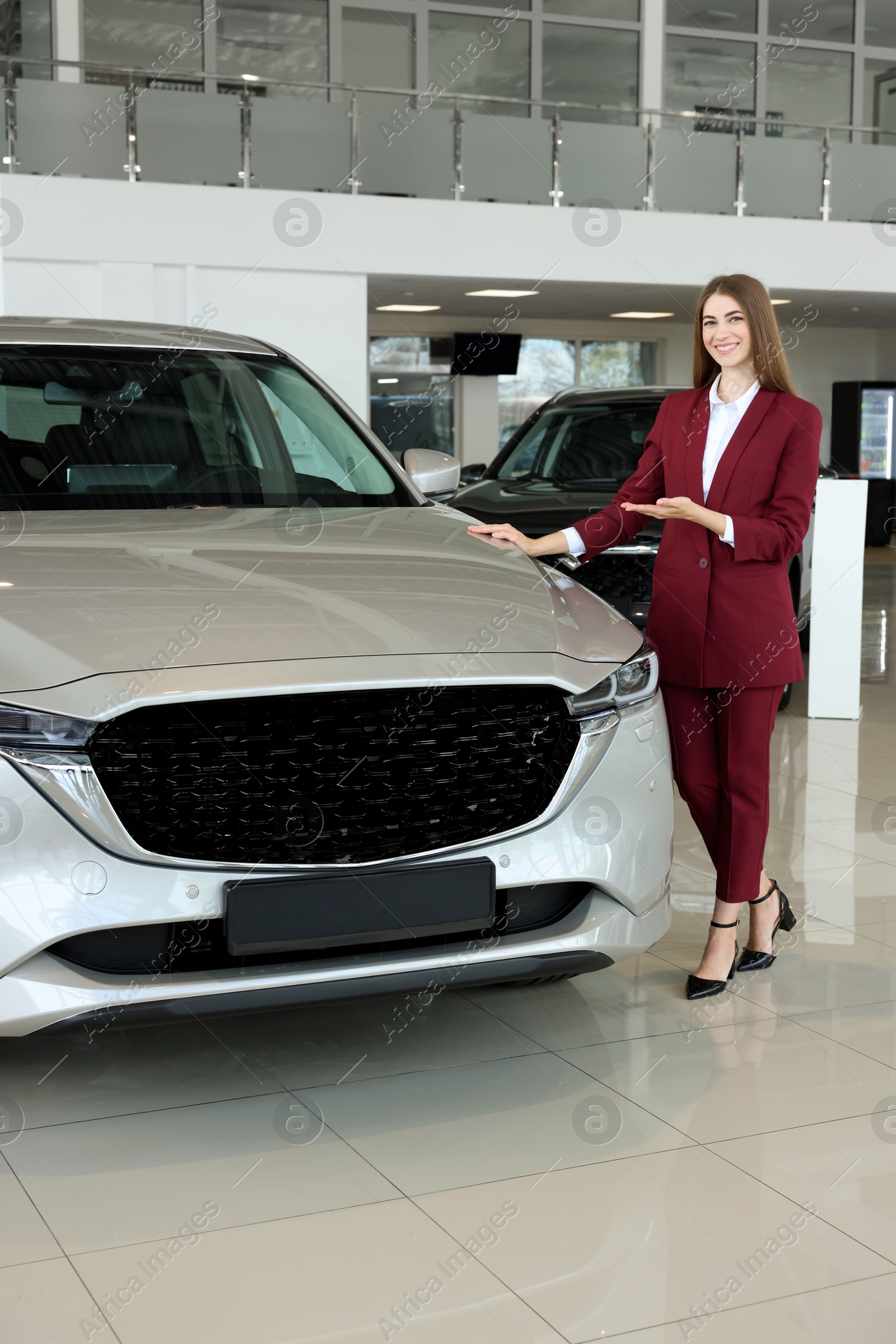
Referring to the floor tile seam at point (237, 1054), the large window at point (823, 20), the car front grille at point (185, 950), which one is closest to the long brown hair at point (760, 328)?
the car front grille at point (185, 950)

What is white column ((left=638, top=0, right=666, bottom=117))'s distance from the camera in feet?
51.1

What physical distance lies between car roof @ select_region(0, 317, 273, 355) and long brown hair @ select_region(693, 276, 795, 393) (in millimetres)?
1324

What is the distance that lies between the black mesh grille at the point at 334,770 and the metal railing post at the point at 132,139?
8415 mm

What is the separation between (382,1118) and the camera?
7.49 ft

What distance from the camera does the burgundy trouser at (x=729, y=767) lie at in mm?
2801

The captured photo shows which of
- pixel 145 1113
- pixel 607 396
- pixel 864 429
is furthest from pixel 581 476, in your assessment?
pixel 864 429

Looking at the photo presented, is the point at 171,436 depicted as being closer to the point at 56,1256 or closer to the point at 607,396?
the point at 56,1256

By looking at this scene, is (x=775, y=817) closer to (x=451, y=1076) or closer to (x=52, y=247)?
(x=451, y=1076)

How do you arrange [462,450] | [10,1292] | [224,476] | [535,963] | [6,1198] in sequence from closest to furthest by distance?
[10,1292]
[6,1198]
[535,963]
[224,476]
[462,450]

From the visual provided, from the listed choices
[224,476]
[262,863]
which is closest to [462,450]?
[224,476]

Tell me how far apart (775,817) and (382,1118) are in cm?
243

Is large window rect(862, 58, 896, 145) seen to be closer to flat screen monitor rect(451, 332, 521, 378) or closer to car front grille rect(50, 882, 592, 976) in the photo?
flat screen monitor rect(451, 332, 521, 378)

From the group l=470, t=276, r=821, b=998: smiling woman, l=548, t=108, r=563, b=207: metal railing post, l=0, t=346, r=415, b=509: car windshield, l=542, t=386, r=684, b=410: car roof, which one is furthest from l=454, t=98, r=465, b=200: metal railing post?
l=470, t=276, r=821, b=998: smiling woman

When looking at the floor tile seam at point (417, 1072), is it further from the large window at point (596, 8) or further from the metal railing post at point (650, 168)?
the large window at point (596, 8)
